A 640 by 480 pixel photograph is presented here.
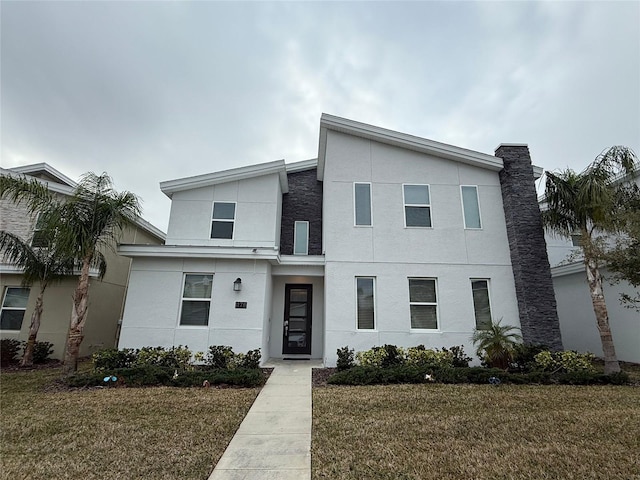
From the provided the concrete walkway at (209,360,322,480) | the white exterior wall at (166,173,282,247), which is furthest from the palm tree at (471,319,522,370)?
the white exterior wall at (166,173,282,247)

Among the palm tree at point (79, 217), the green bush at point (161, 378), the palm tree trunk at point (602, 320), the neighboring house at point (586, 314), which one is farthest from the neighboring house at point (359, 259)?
the neighboring house at point (586, 314)

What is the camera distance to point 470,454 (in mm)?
3672

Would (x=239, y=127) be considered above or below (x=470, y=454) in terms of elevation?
above

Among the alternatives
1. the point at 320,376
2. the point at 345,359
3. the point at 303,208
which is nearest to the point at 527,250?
the point at 345,359

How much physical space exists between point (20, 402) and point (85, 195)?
193 inches

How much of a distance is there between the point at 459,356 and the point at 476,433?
4.88m

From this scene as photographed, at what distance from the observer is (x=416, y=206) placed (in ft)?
33.5

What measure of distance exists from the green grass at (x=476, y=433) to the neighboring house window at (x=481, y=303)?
9.24 ft

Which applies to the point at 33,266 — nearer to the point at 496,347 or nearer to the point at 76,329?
the point at 76,329

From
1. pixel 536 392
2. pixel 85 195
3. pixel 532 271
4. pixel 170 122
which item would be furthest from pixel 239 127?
pixel 536 392

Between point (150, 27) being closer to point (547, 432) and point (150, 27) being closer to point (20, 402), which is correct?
point (20, 402)

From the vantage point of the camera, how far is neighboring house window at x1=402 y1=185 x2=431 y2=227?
10.1m

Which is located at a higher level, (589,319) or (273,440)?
(589,319)

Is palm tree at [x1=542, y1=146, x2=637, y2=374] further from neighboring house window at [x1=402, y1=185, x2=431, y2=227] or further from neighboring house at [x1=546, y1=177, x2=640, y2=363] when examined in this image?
neighboring house window at [x1=402, y1=185, x2=431, y2=227]
